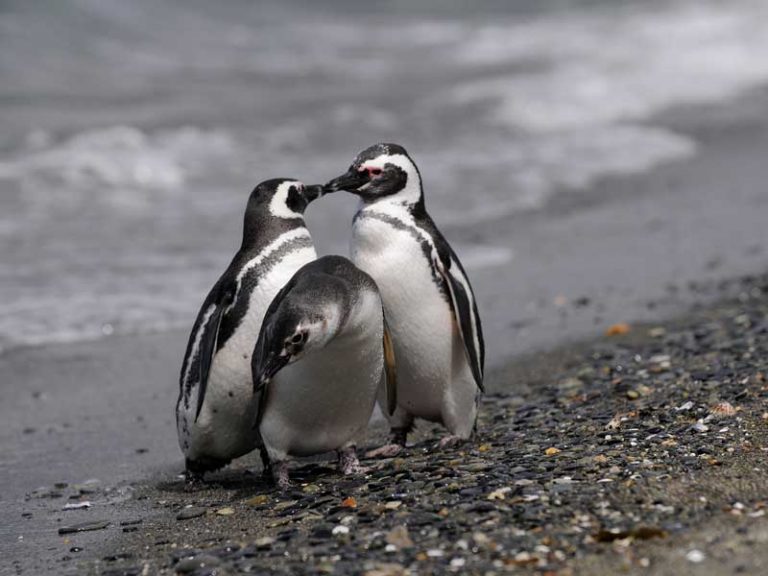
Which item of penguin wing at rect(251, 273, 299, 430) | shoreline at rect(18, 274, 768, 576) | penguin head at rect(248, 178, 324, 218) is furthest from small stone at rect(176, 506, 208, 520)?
penguin head at rect(248, 178, 324, 218)

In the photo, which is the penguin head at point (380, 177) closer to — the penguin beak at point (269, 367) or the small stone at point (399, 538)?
the penguin beak at point (269, 367)

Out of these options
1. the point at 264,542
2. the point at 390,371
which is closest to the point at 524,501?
the point at 264,542

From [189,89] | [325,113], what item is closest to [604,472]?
[325,113]

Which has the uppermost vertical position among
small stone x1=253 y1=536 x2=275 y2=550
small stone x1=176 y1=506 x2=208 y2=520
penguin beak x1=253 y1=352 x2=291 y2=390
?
penguin beak x1=253 y1=352 x2=291 y2=390

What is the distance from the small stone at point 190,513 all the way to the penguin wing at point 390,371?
0.98 metres

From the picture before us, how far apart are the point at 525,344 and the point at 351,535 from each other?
369 cm

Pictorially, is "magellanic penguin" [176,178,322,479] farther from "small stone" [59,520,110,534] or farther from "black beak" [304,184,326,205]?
"small stone" [59,520,110,534]

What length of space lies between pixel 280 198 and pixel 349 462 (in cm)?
117

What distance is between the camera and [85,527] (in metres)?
4.98

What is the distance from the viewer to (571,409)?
610cm

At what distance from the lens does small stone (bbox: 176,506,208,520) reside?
4934mm

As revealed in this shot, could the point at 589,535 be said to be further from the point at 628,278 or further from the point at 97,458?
the point at 628,278

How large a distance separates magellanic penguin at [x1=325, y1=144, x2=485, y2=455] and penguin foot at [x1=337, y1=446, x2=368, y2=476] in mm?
391

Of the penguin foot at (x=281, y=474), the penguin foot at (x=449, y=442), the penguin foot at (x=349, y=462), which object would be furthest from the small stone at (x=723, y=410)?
the penguin foot at (x=281, y=474)
